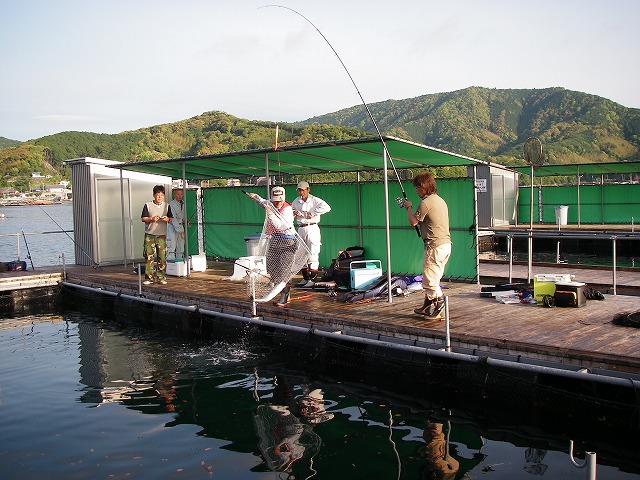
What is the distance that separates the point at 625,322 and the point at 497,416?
7.32ft

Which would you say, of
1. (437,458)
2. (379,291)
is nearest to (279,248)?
(379,291)

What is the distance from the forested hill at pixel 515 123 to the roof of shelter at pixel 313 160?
7322 cm

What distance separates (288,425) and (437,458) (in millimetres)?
1971

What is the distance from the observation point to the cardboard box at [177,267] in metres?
15.6

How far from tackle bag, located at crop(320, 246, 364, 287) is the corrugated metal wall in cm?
43

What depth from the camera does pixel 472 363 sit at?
7777 mm

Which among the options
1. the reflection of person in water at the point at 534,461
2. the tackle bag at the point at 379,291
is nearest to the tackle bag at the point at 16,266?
the tackle bag at the point at 379,291

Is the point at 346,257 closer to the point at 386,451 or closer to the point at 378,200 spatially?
the point at 378,200

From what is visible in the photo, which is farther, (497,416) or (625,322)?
(625,322)

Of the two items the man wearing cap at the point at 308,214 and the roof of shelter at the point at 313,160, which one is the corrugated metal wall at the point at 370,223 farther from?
the man wearing cap at the point at 308,214

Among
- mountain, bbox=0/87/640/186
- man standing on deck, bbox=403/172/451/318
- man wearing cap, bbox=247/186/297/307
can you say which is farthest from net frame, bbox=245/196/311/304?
mountain, bbox=0/87/640/186

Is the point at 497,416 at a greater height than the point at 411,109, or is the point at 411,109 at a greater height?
the point at 411,109

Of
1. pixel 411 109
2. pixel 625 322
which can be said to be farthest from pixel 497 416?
pixel 411 109

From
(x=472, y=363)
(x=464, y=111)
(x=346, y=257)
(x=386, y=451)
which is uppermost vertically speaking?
(x=464, y=111)
